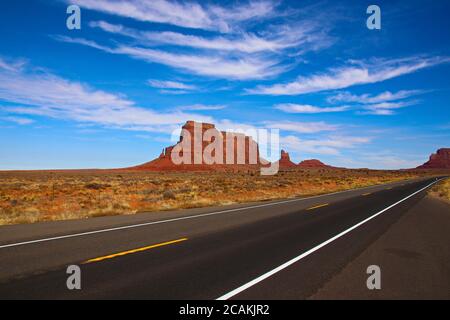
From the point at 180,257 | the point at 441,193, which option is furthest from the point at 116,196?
the point at 441,193

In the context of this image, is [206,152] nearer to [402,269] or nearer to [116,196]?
[116,196]

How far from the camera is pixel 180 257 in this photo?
7652 millimetres

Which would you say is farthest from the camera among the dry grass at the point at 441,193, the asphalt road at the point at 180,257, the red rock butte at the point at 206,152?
the red rock butte at the point at 206,152

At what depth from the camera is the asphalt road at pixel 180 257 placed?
554 centimetres

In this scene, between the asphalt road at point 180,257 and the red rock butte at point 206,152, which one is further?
the red rock butte at point 206,152

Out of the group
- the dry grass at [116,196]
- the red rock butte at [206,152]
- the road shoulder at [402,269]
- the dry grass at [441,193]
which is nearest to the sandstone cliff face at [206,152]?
the red rock butte at [206,152]

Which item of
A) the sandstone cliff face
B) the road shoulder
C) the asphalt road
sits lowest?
the road shoulder

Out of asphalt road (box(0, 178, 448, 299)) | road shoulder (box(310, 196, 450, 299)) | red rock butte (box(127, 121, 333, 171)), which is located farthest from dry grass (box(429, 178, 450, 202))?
red rock butte (box(127, 121, 333, 171))

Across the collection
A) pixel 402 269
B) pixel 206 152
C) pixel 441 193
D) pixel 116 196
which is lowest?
pixel 402 269

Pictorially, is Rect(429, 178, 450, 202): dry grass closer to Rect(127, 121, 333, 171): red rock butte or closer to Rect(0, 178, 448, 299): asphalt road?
Rect(0, 178, 448, 299): asphalt road

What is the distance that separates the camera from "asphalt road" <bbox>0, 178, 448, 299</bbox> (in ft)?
18.2

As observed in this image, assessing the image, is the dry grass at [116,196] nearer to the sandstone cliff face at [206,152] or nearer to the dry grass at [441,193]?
the dry grass at [441,193]

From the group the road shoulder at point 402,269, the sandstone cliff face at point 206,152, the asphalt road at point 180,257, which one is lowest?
the road shoulder at point 402,269
